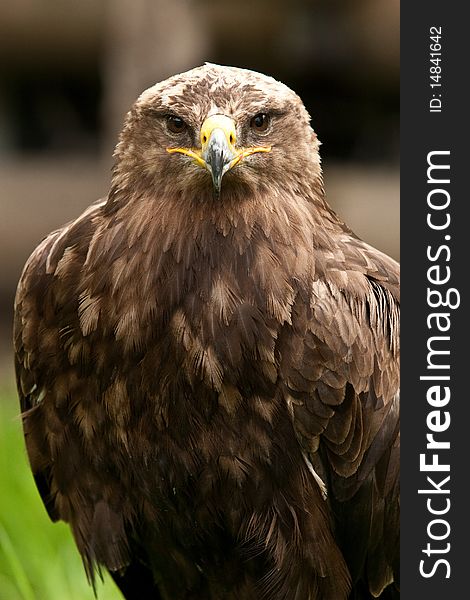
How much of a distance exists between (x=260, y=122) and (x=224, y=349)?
597 millimetres

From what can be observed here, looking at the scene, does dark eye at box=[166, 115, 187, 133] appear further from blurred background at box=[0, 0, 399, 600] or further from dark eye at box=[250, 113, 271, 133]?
blurred background at box=[0, 0, 399, 600]

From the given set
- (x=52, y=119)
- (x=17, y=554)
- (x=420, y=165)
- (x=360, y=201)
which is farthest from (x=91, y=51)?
(x=420, y=165)

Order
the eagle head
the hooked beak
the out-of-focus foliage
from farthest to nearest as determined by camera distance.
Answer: the out-of-focus foliage < the eagle head < the hooked beak

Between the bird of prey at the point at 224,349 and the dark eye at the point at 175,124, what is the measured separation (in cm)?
1

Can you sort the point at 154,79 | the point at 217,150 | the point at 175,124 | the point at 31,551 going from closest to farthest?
1. the point at 217,150
2. the point at 175,124
3. the point at 31,551
4. the point at 154,79

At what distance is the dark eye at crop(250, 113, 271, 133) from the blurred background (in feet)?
11.4

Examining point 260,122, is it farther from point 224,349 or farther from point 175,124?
point 224,349

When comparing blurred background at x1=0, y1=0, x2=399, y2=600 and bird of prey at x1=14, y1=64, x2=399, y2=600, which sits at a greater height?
blurred background at x1=0, y1=0, x2=399, y2=600

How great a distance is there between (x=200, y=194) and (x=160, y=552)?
1.07 metres

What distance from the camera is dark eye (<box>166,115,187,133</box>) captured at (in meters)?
3.32

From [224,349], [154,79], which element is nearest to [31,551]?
[224,349]

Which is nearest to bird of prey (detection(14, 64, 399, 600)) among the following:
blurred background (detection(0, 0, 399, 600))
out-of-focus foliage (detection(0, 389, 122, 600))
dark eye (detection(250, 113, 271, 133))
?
dark eye (detection(250, 113, 271, 133))

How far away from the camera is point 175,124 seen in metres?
3.33

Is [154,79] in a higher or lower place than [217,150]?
higher
